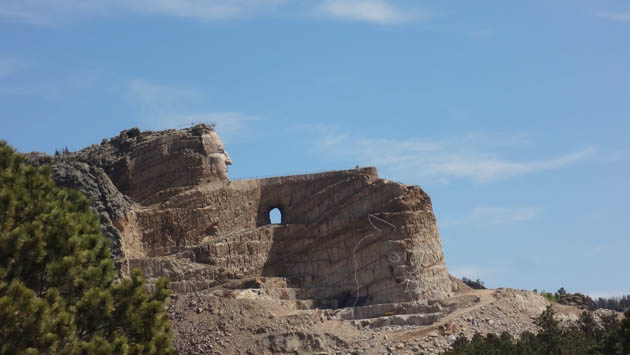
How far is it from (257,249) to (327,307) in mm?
5470

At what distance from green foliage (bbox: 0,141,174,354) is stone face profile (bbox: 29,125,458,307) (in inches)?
1187

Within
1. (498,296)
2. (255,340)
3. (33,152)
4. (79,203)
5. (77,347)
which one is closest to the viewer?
(77,347)

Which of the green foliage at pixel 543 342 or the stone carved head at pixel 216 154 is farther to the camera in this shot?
the stone carved head at pixel 216 154

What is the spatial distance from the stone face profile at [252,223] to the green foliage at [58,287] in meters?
30.1

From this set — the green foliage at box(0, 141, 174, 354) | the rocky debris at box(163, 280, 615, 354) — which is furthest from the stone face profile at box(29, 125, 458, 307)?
the green foliage at box(0, 141, 174, 354)

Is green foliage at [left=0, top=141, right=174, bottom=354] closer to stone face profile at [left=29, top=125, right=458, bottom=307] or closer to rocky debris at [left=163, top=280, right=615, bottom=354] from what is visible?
rocky debris at [left=163, top=280, right=615, bottom=354]

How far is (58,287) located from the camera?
37188mm

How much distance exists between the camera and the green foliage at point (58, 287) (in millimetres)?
34812

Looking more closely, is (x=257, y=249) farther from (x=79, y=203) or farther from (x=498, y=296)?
(x=79, y=203)

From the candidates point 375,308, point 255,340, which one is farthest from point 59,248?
point 375,308

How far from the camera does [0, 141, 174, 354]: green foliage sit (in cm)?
3481

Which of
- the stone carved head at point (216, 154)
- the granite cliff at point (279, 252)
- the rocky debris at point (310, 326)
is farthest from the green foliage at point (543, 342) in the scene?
the stone carved head at point (216, 154)

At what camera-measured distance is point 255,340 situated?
6438 cm

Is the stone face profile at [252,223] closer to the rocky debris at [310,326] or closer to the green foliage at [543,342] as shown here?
the rocky debris at [310,326]
